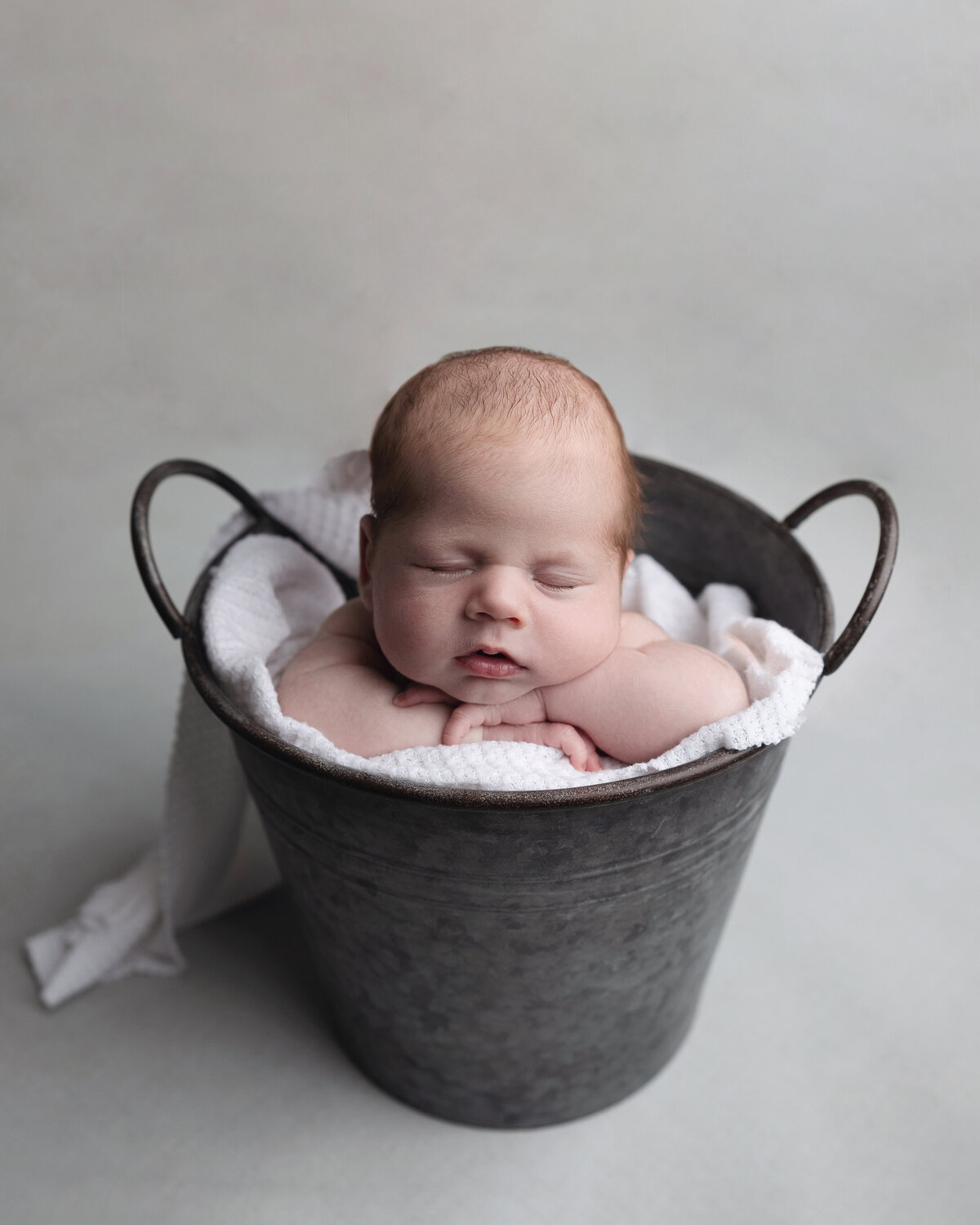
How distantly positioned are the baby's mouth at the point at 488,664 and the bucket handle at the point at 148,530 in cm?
28

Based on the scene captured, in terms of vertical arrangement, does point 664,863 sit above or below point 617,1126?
above

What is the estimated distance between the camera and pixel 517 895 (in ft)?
3.14

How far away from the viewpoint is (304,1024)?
1.30 meters

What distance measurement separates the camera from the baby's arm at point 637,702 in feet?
3.27

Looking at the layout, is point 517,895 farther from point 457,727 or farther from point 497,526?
point 497,526

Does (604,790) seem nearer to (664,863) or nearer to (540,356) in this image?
(664,863)

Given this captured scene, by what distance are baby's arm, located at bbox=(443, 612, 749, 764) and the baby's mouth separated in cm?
5

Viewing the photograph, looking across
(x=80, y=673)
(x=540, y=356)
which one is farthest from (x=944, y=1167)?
(x=80, y=673)

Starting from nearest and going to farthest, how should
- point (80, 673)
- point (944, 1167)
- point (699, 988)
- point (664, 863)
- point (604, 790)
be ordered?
point (604, 790) → point (664, 863) → point (944, 1167) → point (699, 988) → point (80, 673)

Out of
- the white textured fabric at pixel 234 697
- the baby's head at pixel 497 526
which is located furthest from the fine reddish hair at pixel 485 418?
the white textured fabric at pixel 234 697

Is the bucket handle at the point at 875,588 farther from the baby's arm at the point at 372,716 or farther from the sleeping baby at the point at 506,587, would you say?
the baby's arm at the point at 372,716

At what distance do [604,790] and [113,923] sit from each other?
77cm

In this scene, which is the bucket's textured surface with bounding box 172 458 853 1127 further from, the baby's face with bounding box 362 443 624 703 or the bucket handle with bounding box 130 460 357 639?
the baby's face with bounding box 362 443 624 703

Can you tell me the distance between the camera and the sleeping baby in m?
0.94
